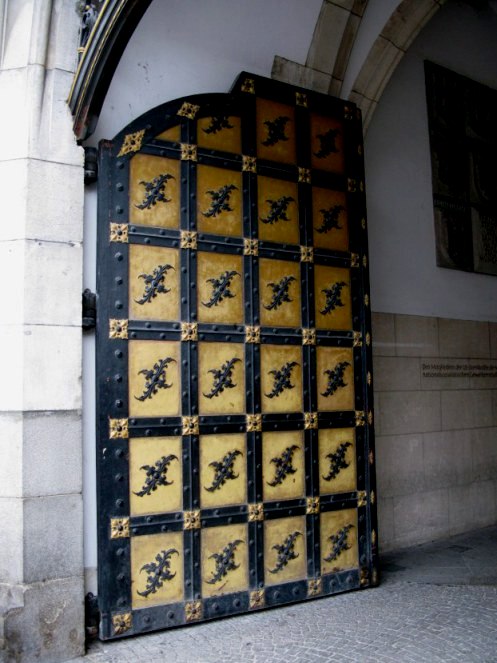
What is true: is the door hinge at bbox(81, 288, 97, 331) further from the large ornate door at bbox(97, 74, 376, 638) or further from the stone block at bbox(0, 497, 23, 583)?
the stone block at bbox(0, 497, 23, 583)

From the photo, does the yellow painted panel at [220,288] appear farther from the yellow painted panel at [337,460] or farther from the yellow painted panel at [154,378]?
the yellow painted panel at [337,460]

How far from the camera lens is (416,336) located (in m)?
6.68

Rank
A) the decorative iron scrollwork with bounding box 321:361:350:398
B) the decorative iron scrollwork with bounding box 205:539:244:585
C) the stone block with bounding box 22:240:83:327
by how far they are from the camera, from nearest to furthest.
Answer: the stone block with bounding box 22:240:83:327 → the decorative iron scrollwork with bounding box 205:539:244:585 → the decorative iron scrollwork with bounding box 321:361:350:398

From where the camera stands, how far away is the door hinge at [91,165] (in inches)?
171

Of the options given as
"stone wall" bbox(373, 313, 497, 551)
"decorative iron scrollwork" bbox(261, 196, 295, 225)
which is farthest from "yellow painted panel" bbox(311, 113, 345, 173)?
"stone wall" bbox(373, 313, 497, 551)

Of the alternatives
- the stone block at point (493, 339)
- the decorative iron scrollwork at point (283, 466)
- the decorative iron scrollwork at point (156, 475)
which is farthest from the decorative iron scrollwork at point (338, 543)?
the stone block at point (493, 339)

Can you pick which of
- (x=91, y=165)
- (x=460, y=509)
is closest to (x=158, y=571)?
(x=91, y=165)

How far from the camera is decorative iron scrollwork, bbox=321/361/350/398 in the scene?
5.12 metres

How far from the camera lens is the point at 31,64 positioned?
4.16m

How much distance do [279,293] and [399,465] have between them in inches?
92.7

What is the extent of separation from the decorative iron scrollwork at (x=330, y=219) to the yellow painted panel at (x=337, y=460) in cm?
143

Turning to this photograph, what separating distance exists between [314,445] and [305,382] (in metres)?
0.44

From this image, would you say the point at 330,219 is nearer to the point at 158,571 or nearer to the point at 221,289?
the point at 221,289

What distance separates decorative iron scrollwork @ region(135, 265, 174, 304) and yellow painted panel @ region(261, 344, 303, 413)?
0.83 m
